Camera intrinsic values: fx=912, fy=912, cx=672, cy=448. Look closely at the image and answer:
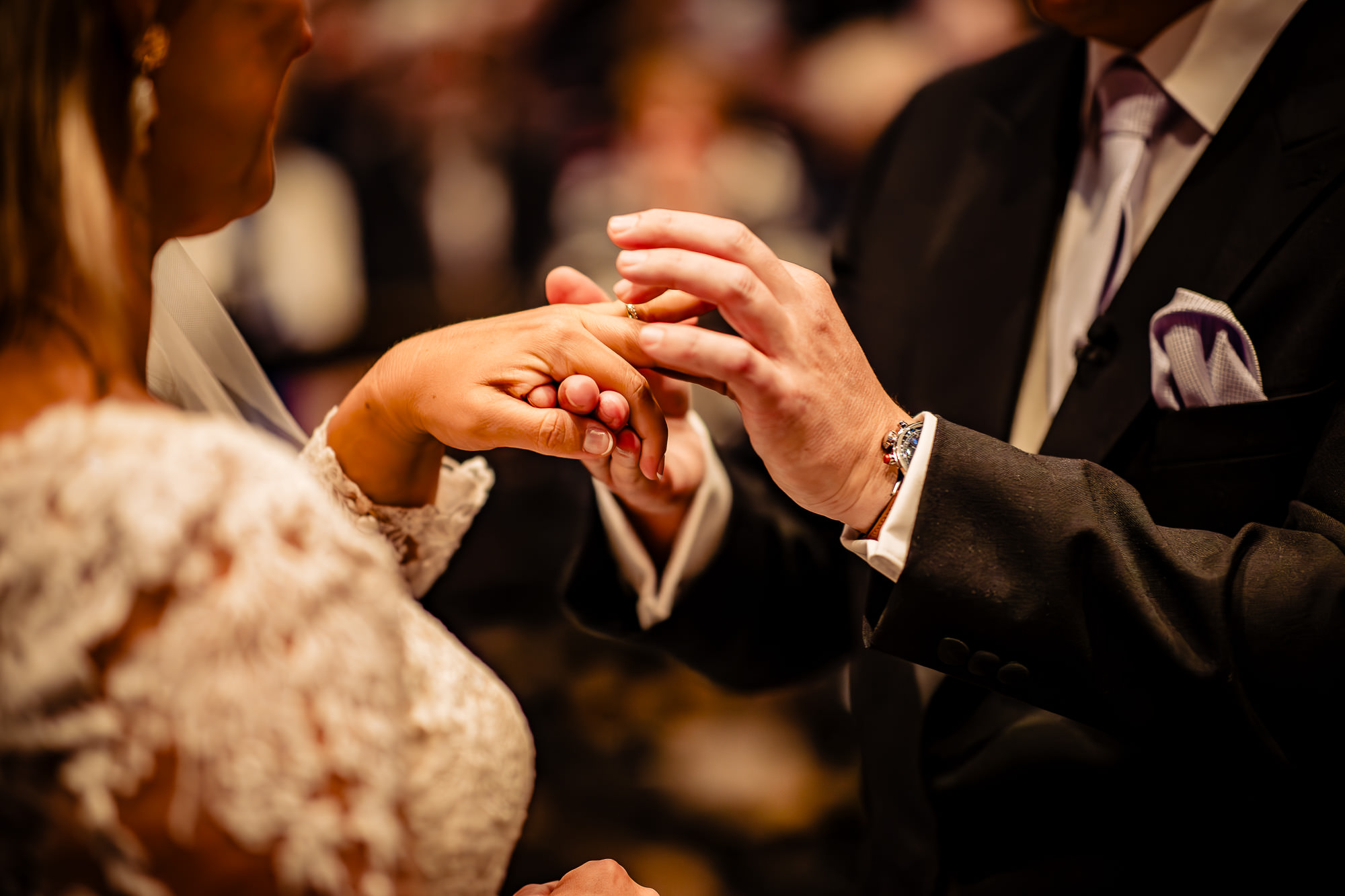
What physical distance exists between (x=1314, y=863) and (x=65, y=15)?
4.65ft

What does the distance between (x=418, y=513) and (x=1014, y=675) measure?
690 millimetres

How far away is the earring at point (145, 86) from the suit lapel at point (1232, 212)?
0.99m

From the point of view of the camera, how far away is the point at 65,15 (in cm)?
63

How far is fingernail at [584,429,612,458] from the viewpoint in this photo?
0.98 m

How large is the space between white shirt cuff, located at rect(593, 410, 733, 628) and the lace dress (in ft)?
2.25

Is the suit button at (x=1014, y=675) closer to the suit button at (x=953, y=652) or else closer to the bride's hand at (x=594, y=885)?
the suit button at (x=953, y=652)

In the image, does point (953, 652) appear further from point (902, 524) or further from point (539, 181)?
point (539, 181)

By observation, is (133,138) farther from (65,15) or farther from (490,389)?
(490,389)

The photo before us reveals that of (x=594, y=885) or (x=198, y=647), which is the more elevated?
(x=198, y=647)

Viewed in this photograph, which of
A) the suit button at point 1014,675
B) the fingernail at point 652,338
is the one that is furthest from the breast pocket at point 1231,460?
the fingernail at point 652,338

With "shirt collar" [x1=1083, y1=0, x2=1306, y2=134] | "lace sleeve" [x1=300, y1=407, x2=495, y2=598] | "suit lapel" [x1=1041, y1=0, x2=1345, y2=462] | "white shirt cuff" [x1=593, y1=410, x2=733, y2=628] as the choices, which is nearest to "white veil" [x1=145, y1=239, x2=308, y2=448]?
"lace sleeve" [x1=300, y1=407, x2=495, y2=598]

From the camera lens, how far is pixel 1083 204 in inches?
50.5

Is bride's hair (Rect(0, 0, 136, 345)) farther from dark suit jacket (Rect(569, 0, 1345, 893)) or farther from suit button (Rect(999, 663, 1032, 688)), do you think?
suit button (Rect(999, 663, 1032, 688))

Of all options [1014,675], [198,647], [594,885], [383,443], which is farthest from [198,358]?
[1014,675]
